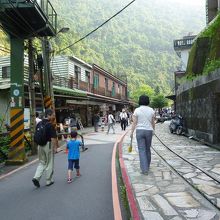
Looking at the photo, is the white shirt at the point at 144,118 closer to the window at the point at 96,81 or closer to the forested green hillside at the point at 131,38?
the window at the point at 96,81

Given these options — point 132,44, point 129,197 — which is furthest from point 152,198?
point 132,44

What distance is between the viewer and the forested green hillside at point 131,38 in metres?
106

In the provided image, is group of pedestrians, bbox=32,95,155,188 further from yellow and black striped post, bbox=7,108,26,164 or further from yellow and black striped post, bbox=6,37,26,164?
yellow and black striped post, bbox=6,37,26,164

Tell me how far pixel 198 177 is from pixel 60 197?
321 cm

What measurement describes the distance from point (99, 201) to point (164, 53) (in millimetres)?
128381

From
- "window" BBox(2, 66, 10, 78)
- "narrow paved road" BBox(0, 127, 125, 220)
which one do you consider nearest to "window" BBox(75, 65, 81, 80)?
"window" BBox(2, 66, 10, 78)

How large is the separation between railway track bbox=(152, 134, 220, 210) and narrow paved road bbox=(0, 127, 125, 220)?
68.5 inches

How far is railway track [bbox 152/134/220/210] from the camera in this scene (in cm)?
646

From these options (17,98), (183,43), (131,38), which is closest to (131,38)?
(131,38)

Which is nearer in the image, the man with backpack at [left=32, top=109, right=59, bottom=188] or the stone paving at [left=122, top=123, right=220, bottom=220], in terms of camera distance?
the stone paving at [left=122, top=123, right=220, bottom=220]

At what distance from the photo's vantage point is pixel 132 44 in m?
128

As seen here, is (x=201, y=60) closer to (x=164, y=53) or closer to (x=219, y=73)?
(x=219, y=73)

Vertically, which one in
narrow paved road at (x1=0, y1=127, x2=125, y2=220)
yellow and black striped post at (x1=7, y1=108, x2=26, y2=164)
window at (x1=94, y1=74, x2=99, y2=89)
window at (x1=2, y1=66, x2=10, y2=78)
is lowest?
narrow paved road at (x1=0, y1=127, x2=125, y2=220)

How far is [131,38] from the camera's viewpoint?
439 feet
